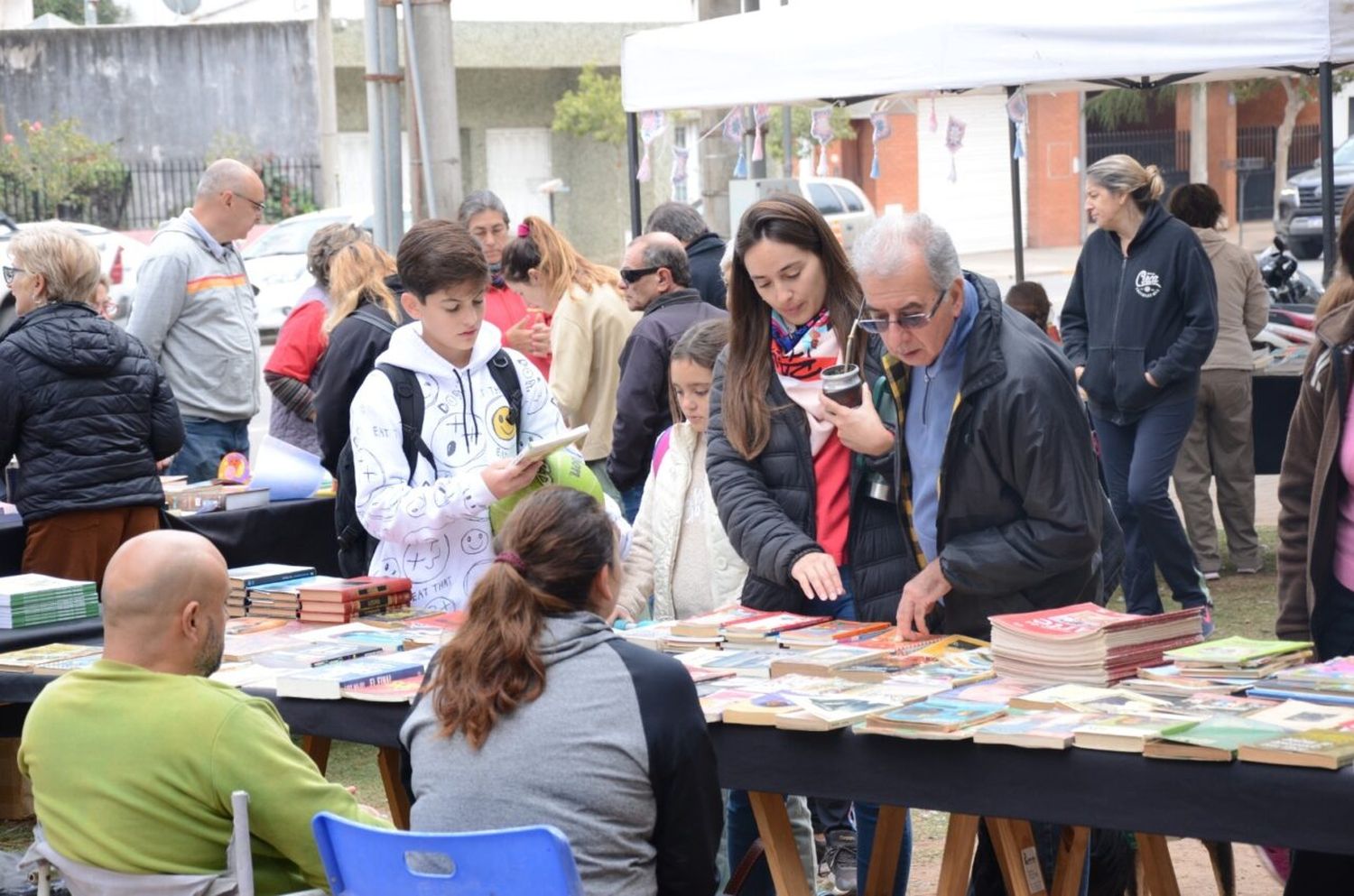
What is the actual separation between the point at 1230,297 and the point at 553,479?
4.56 metres

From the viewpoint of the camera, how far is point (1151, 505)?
22.9ft

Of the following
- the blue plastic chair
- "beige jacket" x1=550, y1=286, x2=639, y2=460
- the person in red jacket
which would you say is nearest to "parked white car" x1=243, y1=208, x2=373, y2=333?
the person in red jacket

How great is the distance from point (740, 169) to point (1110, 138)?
1011 inches

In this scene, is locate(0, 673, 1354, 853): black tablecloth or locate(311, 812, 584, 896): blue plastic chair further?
locate(0, 673, 1354, 853): black tablecloth

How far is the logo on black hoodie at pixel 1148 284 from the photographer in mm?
7035

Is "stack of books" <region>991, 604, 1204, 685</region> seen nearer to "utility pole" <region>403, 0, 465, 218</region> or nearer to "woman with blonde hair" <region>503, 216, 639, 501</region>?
"woman with blonde hair" <region>503, 216, 639, 501</region>

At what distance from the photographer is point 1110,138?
3528cm

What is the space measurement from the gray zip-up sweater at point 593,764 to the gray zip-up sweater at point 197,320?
4.43 meters

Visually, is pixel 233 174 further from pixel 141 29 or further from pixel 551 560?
pixel 141 29

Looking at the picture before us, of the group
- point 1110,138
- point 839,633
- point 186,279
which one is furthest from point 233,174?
point 1110,138

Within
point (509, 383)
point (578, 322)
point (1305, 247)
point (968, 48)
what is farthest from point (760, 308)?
point (1305, 247)

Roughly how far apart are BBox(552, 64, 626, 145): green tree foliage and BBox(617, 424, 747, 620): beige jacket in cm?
2388

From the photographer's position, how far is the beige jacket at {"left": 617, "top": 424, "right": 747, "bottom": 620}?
170 inches

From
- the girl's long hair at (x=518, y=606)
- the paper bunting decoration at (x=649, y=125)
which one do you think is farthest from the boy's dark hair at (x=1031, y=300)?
the girl's long hair at (x=518, y=606)
